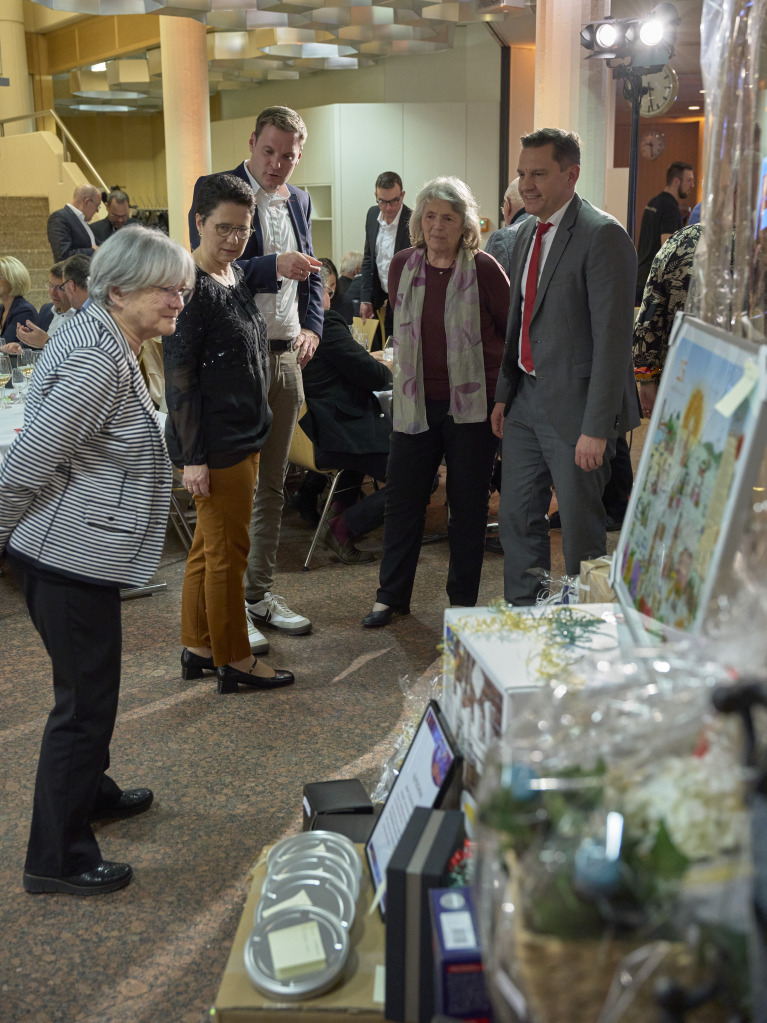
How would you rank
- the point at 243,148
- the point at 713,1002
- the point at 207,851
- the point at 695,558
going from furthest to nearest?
1. the point at 243,148
2. the point at 207,851
3. the point at 695,558
4. the point at 713,1002

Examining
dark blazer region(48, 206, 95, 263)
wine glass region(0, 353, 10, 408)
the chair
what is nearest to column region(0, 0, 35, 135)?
dark blazer region(48, 206, 95, 263)

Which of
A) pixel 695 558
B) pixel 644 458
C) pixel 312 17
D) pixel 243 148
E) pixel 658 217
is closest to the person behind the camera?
pixel 695 558

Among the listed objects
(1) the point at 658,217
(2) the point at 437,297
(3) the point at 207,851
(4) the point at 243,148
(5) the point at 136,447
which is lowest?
(3) the point at 207,851

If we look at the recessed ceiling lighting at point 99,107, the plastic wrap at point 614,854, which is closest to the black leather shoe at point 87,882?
the plastic wrap at point 614,854

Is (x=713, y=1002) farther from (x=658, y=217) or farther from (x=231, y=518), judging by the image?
(x=658, y=217)

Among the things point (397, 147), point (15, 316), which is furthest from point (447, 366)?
point (397, 147)

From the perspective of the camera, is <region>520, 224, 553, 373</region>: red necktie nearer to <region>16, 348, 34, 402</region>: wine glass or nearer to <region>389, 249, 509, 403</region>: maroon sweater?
<region>389, 249, 509, 403</region>: maroon sweater

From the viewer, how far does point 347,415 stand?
4.39m

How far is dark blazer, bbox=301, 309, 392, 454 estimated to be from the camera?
4.36 m

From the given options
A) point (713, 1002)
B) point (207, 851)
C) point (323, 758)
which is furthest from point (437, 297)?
point (713, 1002)

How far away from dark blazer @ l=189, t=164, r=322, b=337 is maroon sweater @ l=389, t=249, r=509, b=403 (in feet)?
1.15

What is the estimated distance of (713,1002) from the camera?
0.78 m

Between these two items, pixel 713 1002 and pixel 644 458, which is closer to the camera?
pixel 713 1002

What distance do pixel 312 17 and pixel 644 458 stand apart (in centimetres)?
658
